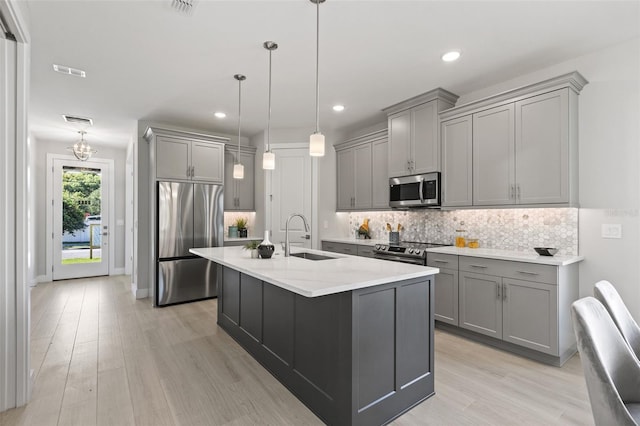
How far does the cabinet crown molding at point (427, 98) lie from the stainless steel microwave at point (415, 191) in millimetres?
890

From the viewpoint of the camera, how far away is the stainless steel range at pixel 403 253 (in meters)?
3.67

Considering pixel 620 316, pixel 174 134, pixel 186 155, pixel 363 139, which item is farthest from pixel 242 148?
pixel 620 316

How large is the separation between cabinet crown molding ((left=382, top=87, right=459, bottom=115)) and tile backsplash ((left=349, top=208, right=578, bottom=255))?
1.39 meters

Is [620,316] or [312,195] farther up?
[312,195]

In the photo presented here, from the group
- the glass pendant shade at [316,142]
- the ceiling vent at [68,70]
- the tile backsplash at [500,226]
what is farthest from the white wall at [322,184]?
the glass pendant shade at [316,142]

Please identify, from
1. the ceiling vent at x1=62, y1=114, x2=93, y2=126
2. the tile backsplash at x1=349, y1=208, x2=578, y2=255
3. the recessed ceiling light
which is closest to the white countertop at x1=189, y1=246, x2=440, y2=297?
the tile backsplash at x1=349, y1=208, x2=578, y2=255

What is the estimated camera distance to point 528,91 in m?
3.07

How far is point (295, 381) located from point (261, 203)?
3753 mm

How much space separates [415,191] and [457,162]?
60 centimetres

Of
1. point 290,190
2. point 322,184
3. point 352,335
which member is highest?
point 322,184

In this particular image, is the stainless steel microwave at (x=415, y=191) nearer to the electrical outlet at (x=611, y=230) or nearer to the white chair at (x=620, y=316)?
the electrical outlet at (x=611, y=230)

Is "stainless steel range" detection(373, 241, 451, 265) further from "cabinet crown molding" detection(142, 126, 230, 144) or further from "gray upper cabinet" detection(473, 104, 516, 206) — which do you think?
"cabinet crown molding" detection(142, 126, 230, 144)

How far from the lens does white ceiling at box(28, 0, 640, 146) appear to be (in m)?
2.35

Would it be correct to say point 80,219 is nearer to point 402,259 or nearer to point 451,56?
point 402,259
